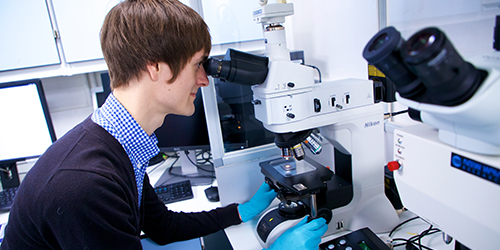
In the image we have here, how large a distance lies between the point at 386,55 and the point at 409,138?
219 mm

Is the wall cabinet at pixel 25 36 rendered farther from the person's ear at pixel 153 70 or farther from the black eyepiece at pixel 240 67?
the black eyepiece at pixel 240 67

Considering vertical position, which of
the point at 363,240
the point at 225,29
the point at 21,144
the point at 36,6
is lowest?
the point at 363,240

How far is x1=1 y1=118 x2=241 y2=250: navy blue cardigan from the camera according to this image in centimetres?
65

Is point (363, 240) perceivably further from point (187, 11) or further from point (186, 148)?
point (186, 148)

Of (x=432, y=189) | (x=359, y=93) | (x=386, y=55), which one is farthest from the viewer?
(x=359, y=93)

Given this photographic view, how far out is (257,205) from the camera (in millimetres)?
1097

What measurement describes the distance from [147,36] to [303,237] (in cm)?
70

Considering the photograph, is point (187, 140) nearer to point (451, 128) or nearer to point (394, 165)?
point (394, 165)

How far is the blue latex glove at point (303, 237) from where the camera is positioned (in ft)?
2.74

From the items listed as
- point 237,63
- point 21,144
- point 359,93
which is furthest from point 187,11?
point 21,144

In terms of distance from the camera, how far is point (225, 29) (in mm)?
1268

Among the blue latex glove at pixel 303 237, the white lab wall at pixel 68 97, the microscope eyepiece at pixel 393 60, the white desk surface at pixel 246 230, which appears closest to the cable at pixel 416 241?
the white desk surface at pixel 246 230

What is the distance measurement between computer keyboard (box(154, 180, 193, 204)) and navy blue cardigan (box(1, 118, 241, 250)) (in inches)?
20.4

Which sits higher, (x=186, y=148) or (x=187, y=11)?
(x=187, y=11)
